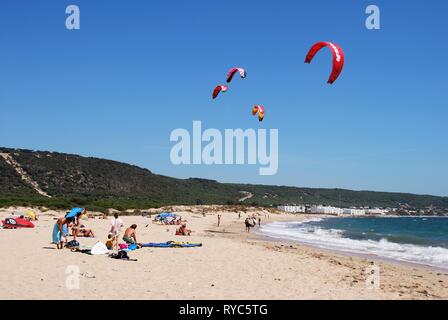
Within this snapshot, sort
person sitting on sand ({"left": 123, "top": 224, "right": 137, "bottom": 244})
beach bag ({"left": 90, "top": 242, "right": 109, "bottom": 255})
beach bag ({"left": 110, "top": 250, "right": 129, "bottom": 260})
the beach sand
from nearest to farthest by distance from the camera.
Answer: the beach sand < beach bag ({"left": 110, "top": 250, "right": 129, "bottom": 260}) < beach bag ({"left": 90, "top": 242, "right": 109, "bottom": 255}) < person sitting on sand ({"left": 123, "top": 224, "right": 137, "bottom": 244})

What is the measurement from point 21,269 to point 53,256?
239 centimetres

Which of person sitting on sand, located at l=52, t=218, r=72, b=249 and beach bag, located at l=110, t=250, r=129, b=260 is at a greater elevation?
person sitting on sand, located at l=52, t=218, r=72, b=249

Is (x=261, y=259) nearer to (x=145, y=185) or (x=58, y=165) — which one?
(x=58, y=165)

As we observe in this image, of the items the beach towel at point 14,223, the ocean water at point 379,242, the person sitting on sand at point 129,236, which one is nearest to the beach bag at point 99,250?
the person sitting on sand at point 129,236

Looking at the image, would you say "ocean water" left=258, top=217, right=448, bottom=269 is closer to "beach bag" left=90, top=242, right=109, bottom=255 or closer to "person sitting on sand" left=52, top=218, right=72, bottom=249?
"beach bag" left=90, top=242, right=109, bottom=255

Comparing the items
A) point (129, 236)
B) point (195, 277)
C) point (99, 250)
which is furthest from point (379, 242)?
point (195, 277)

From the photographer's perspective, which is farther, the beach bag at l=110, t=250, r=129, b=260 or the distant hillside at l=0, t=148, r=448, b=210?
the distant hillside at l=0, t=148, r=448, b=210

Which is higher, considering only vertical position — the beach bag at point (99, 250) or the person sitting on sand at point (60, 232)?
the person sitting on sand at point (60, 232)

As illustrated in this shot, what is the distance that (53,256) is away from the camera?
13.2 metres

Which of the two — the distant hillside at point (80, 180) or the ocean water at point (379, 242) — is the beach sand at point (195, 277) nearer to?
the ocean water at point (379, 242)

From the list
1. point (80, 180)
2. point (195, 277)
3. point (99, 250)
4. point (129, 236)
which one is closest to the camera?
point (195, 277)

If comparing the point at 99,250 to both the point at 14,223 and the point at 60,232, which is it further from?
the point at 14,223

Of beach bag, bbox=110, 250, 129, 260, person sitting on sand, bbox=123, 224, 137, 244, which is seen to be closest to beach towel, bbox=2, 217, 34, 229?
person sitting on sand, bbox=123, 224, 137, 244
